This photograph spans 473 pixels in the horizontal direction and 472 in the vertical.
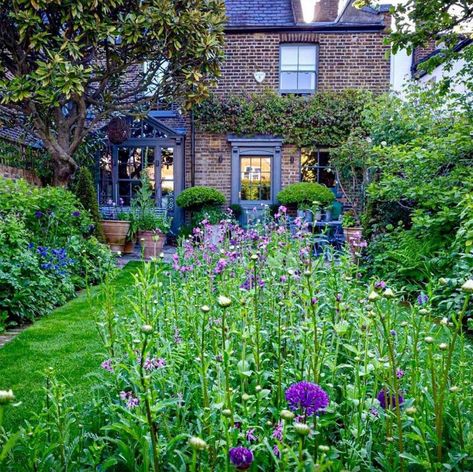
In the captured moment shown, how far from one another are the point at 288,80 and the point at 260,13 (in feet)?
6.58

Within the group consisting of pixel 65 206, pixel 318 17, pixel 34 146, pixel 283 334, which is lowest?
pixel 283 334

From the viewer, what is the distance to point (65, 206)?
642 cm

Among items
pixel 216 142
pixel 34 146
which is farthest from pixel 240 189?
pixel 34 146

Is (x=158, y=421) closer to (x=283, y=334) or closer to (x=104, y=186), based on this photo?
(x=283, y=334)

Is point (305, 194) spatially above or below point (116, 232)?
above

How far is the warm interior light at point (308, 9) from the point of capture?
12.3 m

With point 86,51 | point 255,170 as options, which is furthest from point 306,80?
point 86,51

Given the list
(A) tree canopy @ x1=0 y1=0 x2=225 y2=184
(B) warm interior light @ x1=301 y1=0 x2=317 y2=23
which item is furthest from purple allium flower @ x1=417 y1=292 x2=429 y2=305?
(B) warm interior light @ x1=301 y1=0 x2=317 y2=23

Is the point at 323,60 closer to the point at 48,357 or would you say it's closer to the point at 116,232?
the point at 116,232

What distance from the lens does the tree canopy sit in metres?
6.97

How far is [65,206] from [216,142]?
Result: 613 centimetres

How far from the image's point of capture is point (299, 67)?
1187cm

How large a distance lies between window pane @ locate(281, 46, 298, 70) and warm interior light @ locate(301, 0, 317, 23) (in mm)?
1076

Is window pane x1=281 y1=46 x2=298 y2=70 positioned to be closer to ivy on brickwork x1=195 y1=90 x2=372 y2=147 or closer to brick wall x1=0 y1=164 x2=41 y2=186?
ivy on brickwork x1=195 y1=90 x2=372 y2=147
